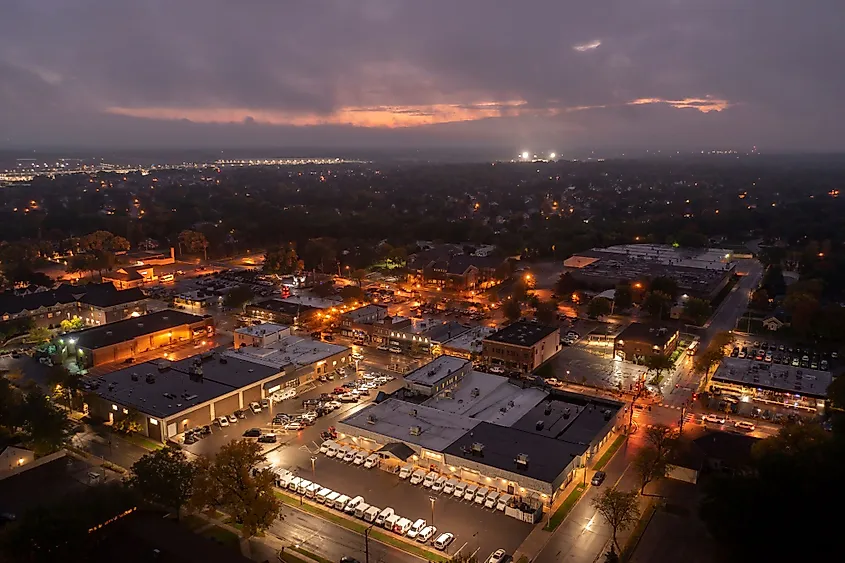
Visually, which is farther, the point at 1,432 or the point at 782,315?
the point at 782,315

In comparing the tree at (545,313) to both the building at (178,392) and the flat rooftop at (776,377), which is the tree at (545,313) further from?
the building at (178,392)

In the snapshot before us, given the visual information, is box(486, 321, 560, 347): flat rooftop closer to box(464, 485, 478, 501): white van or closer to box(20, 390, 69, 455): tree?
box(464, 485, 478, 501): white van

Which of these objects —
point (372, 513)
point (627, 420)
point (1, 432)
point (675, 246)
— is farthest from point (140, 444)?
point (675, 246)

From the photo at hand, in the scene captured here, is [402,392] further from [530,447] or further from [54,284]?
[54,284]

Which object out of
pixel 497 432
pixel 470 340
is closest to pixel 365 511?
pixel 497 432

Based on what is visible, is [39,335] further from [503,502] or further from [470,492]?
[503,502]
